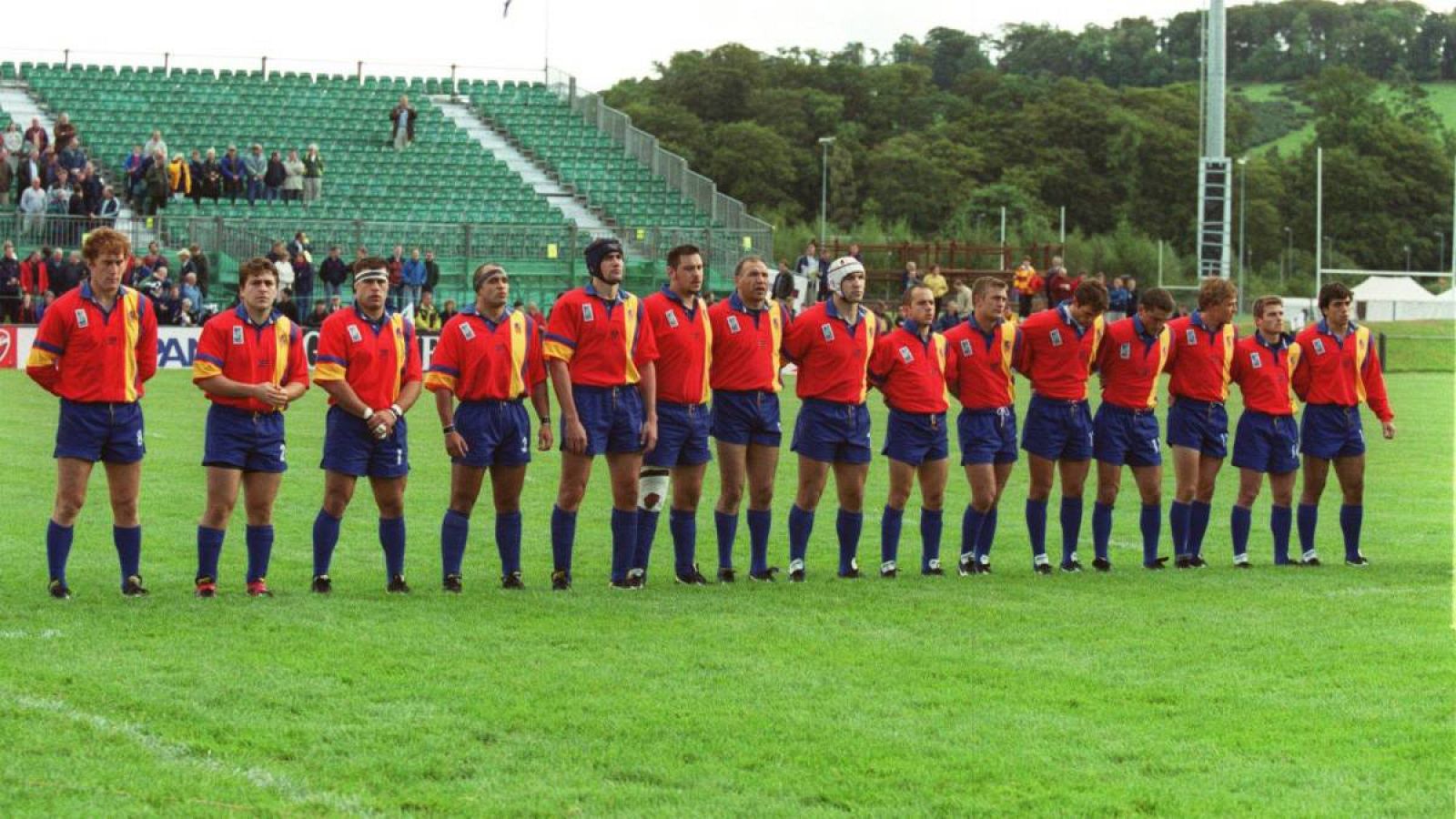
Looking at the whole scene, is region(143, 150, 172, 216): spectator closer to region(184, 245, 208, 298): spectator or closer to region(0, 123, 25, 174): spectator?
region(0, 123, 25, 174): spectator

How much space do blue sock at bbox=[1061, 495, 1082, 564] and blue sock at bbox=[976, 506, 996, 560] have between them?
1.83ft

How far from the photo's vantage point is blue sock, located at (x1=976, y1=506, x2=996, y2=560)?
1303cm

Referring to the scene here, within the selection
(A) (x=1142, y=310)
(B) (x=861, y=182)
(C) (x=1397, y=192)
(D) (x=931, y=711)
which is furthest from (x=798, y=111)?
(D) (x=931, y=711)

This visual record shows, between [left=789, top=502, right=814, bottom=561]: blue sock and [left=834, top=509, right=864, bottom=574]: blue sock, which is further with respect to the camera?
[left=834, top=509, right=864, bottom=574]: blue sock

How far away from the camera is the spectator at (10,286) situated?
105ft

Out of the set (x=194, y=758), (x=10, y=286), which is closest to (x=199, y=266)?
(x=10, y=286)

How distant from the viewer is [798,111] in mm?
95812

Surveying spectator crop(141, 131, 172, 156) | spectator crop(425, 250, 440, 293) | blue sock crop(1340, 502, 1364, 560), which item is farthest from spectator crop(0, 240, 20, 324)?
blue sock crop(1340, 502, 1364, 560)

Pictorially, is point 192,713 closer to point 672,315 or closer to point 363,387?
point 363,387

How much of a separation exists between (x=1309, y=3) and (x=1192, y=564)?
454ft

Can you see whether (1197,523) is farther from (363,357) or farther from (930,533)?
(363,357)

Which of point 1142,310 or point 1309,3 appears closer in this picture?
point 1142,310

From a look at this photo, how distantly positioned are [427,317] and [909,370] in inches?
882

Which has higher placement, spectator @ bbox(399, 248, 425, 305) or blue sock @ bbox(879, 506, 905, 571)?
spectator @ bbox(399, 248, 425, 305)
